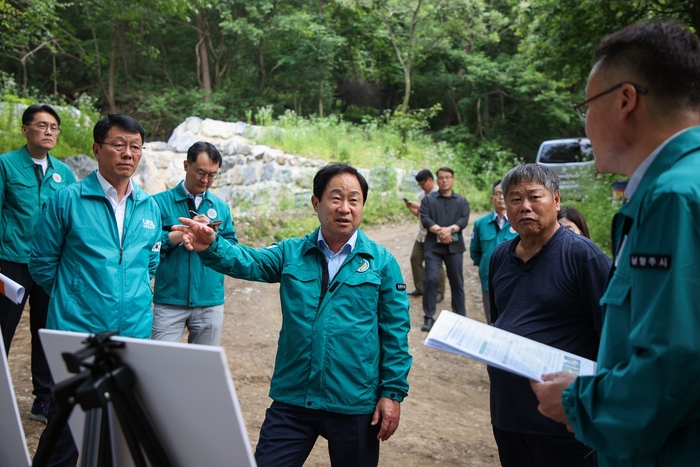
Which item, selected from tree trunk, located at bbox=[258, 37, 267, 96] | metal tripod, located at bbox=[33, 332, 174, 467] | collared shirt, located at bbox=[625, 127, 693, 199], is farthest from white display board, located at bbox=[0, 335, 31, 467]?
tree trunk, located at bbox=[258, 37, 267, 96]

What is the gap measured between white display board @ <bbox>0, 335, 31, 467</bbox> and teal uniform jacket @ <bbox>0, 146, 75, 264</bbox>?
3.10 metres

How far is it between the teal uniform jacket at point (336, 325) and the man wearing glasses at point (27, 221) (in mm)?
2457

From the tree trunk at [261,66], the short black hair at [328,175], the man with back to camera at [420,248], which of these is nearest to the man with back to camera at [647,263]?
the short black hair at [328,175]

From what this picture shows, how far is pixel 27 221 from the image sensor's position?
474 cm

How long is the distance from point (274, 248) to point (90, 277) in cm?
107

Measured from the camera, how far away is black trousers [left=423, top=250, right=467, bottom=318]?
8430mm

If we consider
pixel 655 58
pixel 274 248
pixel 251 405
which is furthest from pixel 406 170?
pixel 655 58

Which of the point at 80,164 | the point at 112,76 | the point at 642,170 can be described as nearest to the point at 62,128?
the point at 80,164

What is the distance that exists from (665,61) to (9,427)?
2.18m

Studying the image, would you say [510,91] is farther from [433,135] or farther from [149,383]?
[149,383]

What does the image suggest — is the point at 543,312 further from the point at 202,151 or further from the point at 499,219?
the point at 499,219

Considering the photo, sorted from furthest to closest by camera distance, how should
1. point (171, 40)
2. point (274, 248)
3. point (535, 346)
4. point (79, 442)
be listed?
point (171, 40), point (274, 248), point (535, 346), point (79, 442)

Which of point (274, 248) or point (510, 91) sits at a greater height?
point (510, 91)

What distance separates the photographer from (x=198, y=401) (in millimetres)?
1455
